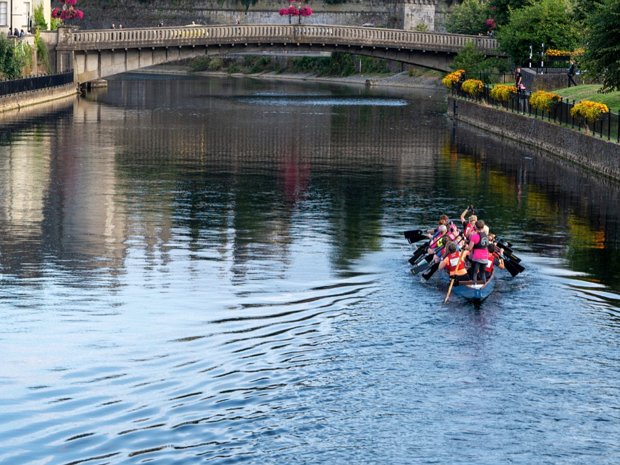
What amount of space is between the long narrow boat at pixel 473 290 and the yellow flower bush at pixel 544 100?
139 feet

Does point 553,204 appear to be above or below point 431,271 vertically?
below

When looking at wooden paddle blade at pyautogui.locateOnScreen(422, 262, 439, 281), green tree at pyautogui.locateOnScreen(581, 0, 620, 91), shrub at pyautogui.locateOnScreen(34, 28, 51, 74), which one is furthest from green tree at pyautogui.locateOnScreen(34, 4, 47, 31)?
wooden paddle blade at pyautogui.locateOnScreen(422, 262, 439, 281)

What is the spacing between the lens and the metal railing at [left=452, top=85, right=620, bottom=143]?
64.8 meters

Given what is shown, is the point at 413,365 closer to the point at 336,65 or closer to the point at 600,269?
the point at 600,269

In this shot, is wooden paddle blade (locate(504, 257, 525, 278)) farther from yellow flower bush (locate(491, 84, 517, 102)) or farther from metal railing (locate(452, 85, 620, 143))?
yellow flower bush (locate(491, 84, 517, 102))

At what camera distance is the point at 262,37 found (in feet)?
449

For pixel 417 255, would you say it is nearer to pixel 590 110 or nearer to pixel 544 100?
pixel 590 110

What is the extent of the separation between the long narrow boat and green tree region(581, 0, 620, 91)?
35313 mm

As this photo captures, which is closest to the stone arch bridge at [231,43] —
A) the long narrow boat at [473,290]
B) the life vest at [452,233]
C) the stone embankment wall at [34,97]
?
the stone embankment wall at [34,97]

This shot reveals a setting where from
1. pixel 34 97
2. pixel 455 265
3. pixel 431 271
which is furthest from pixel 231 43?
pixel 455 265

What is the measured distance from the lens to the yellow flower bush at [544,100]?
77.4 m

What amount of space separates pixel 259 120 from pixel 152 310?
226ft

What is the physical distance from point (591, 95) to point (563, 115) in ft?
33.9

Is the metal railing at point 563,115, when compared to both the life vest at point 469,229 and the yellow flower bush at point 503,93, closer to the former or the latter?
the yellow flower bush at point 503,93
